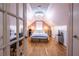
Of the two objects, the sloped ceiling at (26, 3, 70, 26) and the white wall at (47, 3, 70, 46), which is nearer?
the sloped ceiling at (26, 3, 70, 26)

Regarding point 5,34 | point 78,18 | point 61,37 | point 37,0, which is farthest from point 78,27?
point 61,37

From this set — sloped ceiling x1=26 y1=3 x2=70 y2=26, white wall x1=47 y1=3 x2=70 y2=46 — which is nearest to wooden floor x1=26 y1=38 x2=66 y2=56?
white wall x1=47 y1=3 x2=70 y2=46

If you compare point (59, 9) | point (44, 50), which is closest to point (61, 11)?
point (59, 9)

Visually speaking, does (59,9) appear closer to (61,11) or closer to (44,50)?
(61,11)

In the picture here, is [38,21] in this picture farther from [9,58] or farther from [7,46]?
[9,58]

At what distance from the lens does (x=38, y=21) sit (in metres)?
1.99

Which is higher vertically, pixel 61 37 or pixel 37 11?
pixel 37 11

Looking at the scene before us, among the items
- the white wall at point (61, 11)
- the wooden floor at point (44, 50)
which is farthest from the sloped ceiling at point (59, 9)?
the wooden floor at point (44, 50)

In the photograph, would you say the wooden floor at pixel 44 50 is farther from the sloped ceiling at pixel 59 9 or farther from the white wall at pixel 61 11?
the sloped ceiling at pixel 59 9

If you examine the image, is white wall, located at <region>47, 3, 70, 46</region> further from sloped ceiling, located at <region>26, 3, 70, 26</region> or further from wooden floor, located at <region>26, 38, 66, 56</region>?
wooden floor, located at <region>26, 38, 66, 56</region>

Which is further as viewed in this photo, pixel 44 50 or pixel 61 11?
pixel 44 50

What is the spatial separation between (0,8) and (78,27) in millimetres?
866

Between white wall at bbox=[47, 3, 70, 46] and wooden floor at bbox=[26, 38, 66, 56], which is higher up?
white wall at bbox=[47, 3, 70, 46]

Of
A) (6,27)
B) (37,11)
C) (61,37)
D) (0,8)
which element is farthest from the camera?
(61,37)
